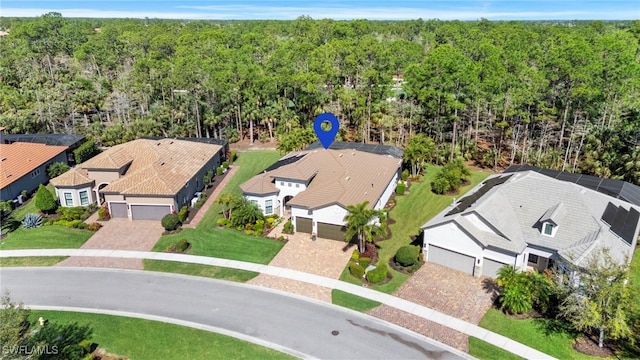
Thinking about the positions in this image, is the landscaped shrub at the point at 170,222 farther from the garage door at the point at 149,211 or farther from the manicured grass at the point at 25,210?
the manicured grass at the point at 25,210

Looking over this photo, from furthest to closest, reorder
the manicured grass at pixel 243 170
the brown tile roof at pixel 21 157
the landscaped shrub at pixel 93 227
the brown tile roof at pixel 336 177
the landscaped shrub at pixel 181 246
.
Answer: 1. the brown tile roof at pixel 21 157
2. the manicured grass at pixel 243 170
3. the landscaped shrub at pixel 93 227
4. the brown tile roof at pixel 336 177
5. the landscaped shrub at pixel 181 246

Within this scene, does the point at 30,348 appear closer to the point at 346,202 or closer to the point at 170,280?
the point at 170,280

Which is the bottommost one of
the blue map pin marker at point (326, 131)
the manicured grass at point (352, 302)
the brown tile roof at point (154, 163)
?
the manicured grass at point (352, 302)

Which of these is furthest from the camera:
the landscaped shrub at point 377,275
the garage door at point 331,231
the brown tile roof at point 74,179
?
the brown tile roof at point 74,179

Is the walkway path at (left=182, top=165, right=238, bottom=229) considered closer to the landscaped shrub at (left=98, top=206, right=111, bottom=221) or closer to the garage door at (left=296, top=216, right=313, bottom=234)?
the landscaped shrub at (left=98, top=206, right=111, bottom=221)

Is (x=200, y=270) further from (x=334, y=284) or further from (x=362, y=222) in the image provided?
(x=362, y=222)

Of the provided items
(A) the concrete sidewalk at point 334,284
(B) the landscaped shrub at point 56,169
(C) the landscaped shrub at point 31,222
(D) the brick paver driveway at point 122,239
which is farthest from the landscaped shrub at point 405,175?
(B) the landscaped shrub at point 56,169

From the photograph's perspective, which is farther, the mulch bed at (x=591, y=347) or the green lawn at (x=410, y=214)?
the green lawn at (x=410, y=214)

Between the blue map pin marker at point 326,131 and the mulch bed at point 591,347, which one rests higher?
the blue map pin marker at point 326,131
